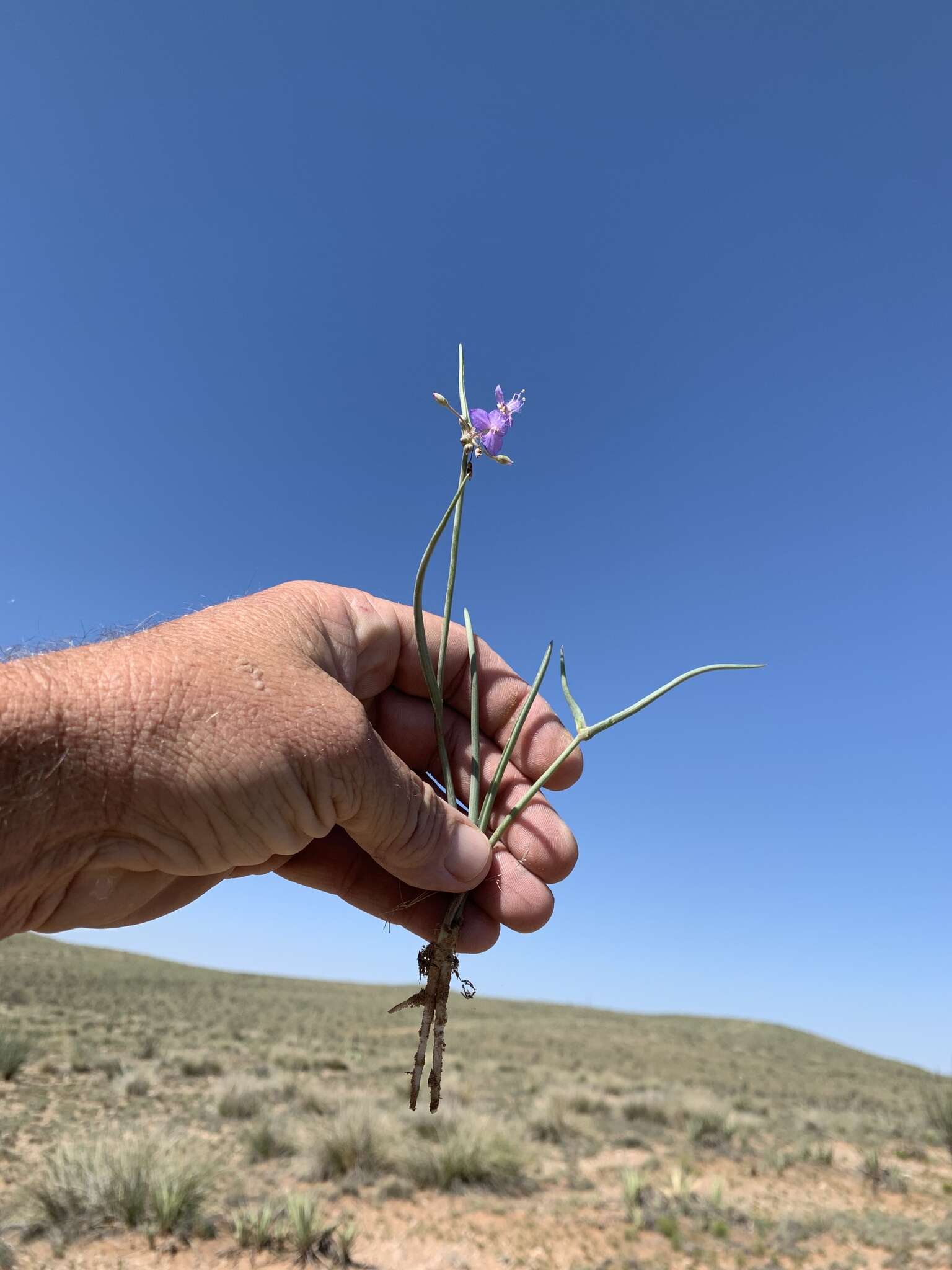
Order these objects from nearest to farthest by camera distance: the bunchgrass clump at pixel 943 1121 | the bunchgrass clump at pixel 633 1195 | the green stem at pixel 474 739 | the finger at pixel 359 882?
the green stem at pixel 474 739, the finger at pixel 359 882, the bunchgrass clump at pixel 633 1195, the bunchgrass clump at pixel 943 1121

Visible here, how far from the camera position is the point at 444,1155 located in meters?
9.61

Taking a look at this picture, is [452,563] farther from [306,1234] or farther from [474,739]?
[306,1234]

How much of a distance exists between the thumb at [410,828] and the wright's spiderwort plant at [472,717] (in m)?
0.12

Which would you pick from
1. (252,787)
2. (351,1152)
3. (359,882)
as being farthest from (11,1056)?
(252,787)

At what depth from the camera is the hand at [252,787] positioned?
1.86 meters

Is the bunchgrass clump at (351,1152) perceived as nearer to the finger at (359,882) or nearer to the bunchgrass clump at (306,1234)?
the bunchgrass clump at (306,1234)

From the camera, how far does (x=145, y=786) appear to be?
6.28 feet

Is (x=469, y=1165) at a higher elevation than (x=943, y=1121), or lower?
lower

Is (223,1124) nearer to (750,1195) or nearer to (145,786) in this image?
(750,1195)

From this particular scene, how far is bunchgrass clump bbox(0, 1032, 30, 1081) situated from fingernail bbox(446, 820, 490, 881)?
47.5ft

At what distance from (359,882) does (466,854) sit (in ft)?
2.35

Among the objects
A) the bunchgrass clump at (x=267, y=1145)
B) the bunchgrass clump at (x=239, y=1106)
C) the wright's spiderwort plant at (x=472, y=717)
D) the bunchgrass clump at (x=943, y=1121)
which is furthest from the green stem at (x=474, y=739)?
the bunchgrass clump at (x=943, y=1121)

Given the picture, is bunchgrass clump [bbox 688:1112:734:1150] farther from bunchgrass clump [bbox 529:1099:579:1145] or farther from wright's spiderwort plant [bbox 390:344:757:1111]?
wright's spiderwort plant [bbox 390:344:757:1111]

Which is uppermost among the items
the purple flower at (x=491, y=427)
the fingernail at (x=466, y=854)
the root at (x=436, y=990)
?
the purple flower at (x=491, y=427)
